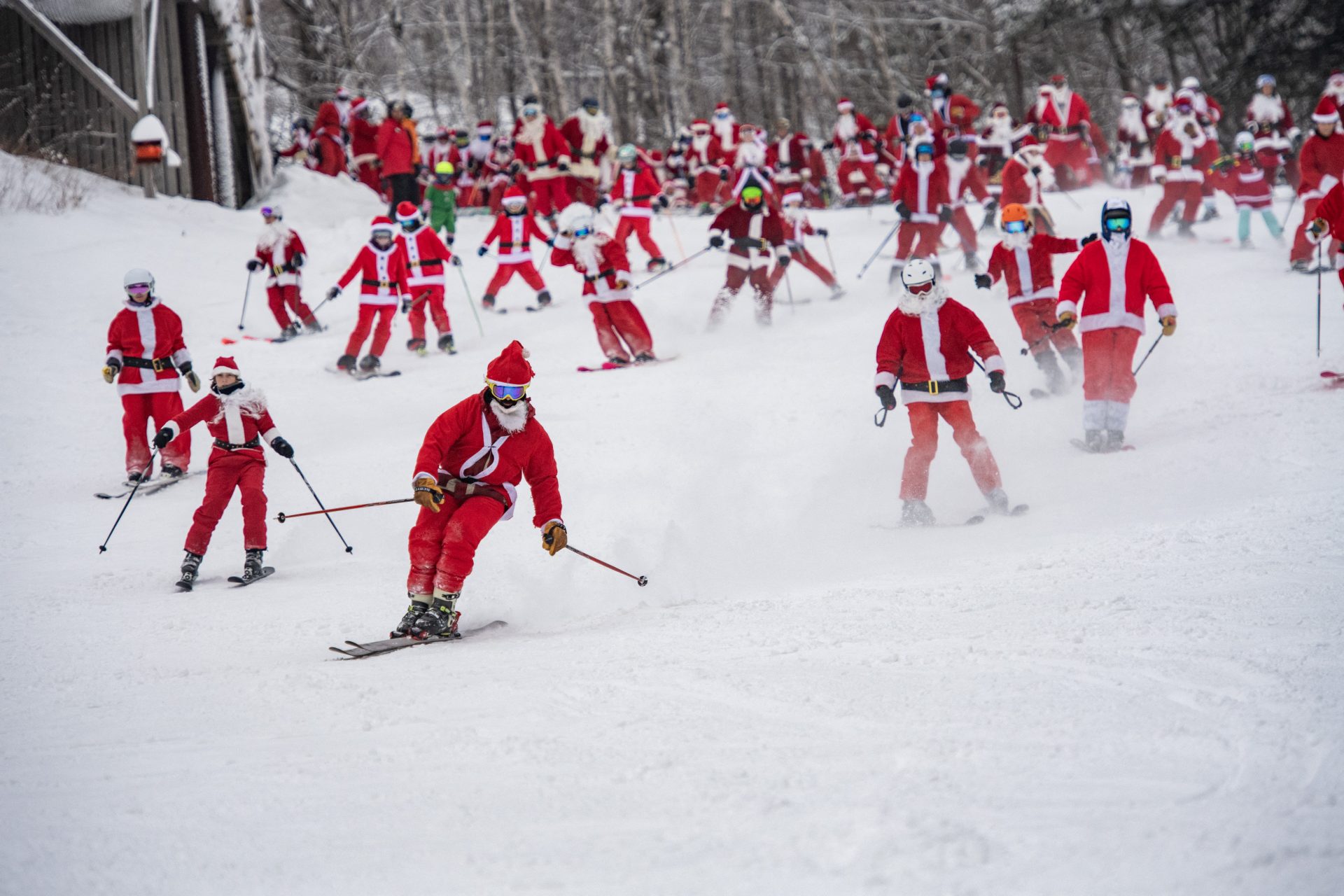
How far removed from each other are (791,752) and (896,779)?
362 millimetres

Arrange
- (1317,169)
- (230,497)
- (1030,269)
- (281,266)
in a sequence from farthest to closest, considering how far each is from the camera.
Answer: (281,266) < (1317,169) < (1030,269) < (230,497)

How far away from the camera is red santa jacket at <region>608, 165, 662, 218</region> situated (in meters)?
15.2

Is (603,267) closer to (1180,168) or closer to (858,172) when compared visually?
(1180,168)

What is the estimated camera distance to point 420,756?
368cm

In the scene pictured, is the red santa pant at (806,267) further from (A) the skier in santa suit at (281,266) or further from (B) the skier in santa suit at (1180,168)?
(A) the skier in santa suit at (281,266)

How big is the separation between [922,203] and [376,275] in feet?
19.2

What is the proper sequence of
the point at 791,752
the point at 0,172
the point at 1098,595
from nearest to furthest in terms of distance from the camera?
the point at 791,752 → the point at 1098,595 → the point at 0,172

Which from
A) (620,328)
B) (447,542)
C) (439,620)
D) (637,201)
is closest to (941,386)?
(447,542)

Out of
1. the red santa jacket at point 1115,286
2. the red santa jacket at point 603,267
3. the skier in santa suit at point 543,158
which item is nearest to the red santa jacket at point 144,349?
the red santa jacket at point 603,267

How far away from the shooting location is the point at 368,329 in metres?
11.9

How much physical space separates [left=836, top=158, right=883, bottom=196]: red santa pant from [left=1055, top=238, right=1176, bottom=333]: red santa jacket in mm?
11937

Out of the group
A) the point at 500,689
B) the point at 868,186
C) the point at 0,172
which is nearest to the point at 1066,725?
the point at 500,689

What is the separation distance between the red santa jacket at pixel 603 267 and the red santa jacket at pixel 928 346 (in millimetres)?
4670

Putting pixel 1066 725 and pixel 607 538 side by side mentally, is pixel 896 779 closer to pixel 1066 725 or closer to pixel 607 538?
pixel 1066 725
